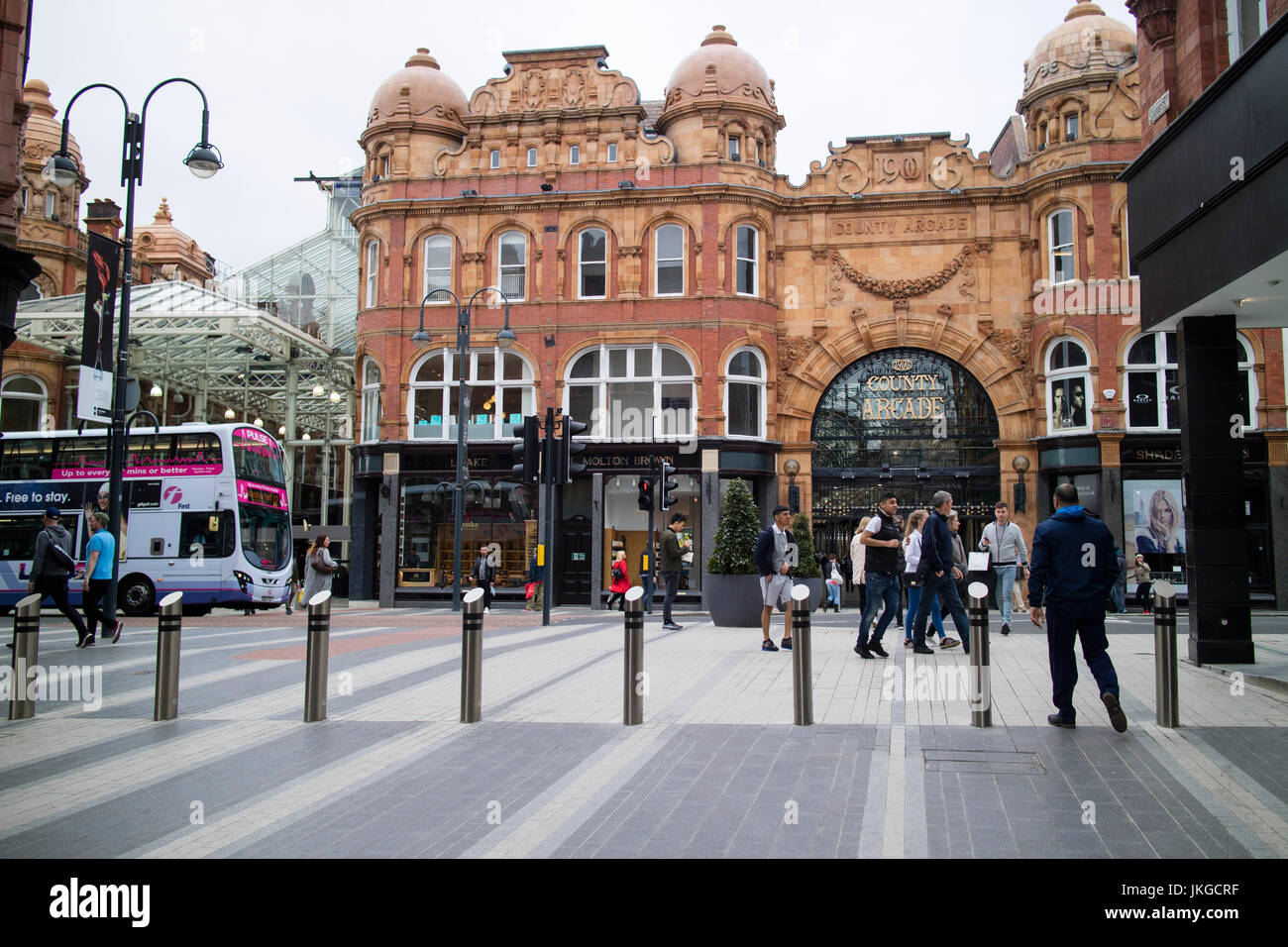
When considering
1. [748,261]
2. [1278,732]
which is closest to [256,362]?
[748,261]

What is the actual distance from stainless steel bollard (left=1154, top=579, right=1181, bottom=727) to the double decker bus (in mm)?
21190

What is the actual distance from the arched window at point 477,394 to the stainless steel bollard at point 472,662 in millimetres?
23355

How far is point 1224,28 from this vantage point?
11469mm

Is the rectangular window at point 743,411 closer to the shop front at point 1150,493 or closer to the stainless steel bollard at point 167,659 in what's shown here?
the shop front at point 1150,493

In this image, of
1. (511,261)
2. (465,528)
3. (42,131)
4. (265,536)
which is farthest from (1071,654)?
(42,131)

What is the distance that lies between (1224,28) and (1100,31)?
846 inches

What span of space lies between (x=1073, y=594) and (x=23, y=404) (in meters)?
43.6

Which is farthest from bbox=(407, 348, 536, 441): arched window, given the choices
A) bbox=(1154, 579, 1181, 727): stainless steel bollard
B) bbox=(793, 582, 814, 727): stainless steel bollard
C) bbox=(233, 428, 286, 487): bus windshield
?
bbox=(1154, 579, 1181, 727): stainless steel bollard

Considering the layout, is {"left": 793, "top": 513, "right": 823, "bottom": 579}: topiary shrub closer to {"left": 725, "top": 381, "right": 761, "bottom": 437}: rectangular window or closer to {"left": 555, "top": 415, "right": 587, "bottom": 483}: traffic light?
{"left": 555, "top": 415, "right": 587, "bottom": 483}: traffic light

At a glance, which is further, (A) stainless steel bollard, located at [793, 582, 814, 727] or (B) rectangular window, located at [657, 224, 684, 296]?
(B) rectangular window, located at [657, 224, 684, 296]

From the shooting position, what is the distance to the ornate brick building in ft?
96.6

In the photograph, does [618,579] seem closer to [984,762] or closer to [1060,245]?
[1060,245]
